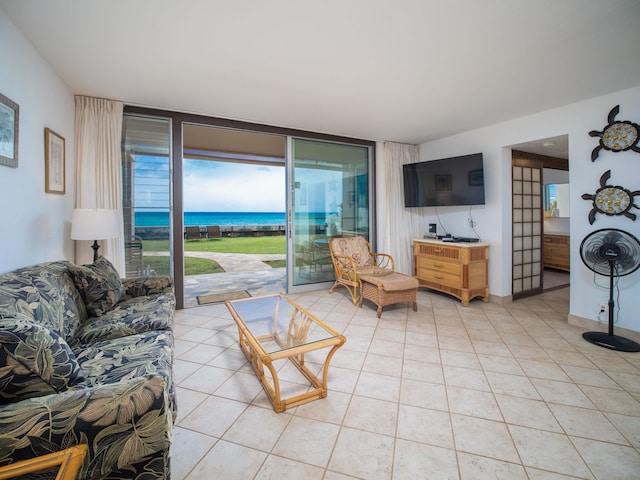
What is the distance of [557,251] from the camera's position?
588cm

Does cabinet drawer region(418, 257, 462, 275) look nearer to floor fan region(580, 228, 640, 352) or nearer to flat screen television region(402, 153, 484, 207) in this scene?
flat screen television region(402, 153, 484, 207)

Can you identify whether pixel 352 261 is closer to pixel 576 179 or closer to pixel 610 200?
pixel 576 179

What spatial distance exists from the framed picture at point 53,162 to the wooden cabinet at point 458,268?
439 cm

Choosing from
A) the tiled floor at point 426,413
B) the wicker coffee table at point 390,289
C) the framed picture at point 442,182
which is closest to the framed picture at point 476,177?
the framed picture at point 442,182

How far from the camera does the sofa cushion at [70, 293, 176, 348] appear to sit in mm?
1833

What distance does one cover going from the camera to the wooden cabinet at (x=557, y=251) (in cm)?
572

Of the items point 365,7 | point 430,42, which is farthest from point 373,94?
point 365,7

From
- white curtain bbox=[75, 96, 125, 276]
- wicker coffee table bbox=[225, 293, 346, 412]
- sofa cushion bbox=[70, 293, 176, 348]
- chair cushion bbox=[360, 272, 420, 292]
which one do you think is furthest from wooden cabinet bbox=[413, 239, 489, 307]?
white curtain bbox=[75, 96, 125, 276]

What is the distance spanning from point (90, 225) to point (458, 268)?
416cm

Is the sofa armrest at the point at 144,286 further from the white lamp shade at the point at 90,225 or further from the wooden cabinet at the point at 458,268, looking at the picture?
the wooden cabinet at the point at 458,268

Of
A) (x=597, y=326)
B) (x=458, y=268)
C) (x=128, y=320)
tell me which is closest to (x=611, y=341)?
(x=597, y=326)

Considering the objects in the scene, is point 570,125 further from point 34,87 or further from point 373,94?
point 34,87

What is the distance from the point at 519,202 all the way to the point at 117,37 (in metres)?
4.93

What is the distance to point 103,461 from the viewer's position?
2.96ft
